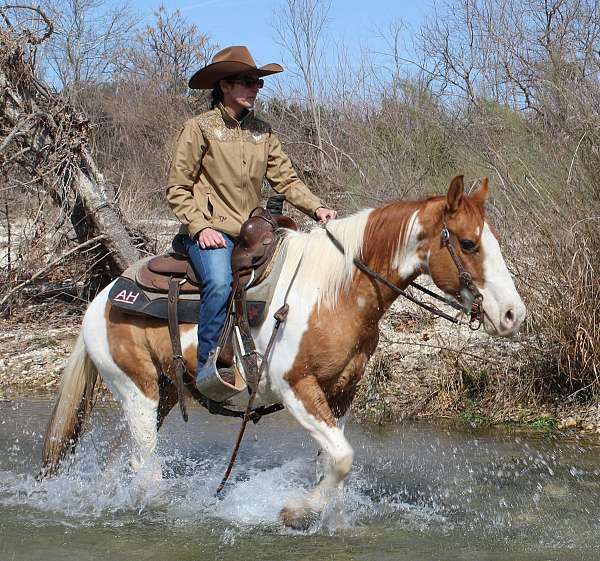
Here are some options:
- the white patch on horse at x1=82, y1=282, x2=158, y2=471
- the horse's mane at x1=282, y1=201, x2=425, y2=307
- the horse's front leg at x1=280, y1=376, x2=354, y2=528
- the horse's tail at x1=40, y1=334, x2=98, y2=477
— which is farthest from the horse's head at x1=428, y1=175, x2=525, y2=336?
the horse's tail at x1=40, y1=334, x2=98, y2=477

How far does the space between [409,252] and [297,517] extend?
1.69m

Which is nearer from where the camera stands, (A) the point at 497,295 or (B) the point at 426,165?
(A) the point at 497,295

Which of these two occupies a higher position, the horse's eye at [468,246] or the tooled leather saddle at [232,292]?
the horse's eye at [468,246]

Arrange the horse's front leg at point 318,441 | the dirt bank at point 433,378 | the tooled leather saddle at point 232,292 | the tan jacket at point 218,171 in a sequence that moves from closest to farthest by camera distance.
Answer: the horse's front leg at point 318,441 < the tooled leather saddle at point 232,292 < the tan jacket at point 218,171 < the dirt bank at point 433,378

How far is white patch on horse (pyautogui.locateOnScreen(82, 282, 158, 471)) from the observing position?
18.5 feet

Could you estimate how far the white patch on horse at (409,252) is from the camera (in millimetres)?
4781

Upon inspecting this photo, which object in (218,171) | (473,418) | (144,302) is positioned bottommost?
(473,418)

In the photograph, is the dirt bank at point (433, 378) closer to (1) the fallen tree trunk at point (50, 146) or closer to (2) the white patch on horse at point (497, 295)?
(1) the fallen tree trunk at point (50, 146)

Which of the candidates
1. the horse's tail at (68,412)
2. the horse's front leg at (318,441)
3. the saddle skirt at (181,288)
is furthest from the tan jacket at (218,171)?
the horse's tail at (68,412)

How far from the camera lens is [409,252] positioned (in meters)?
4.83

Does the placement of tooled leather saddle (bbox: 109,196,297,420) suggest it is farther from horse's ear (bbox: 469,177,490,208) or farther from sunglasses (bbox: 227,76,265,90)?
horse's ear (bbox: 469,177,490,208)

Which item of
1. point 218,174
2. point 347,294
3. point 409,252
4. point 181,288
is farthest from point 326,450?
point 218,174

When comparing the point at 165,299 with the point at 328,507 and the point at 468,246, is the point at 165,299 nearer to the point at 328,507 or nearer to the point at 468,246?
the point at 328,507

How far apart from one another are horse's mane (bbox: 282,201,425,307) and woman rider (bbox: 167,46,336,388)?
0.39 meters
